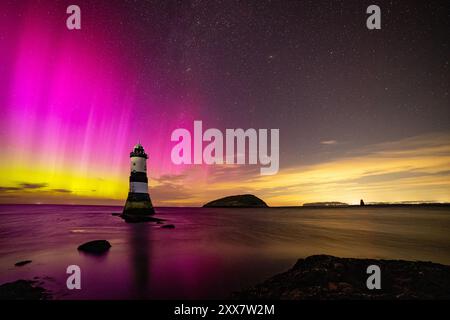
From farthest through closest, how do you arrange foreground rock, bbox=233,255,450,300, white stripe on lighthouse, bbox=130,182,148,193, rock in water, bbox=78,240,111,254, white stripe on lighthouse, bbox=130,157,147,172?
white stripe on lighthouse, bbox=130,182,148,193
white stripe on lighthouse, bbox=130,157,147,172
rock in water, bbox=78,240,111,254
foreground rock, bbox=233,255,450,300

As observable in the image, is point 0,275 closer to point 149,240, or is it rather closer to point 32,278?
point 32,278

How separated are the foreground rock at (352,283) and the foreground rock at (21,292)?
7.62 meters

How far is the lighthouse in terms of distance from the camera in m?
34.6

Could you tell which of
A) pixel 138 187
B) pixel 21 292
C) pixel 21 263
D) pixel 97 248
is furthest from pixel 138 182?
pixel 21 292

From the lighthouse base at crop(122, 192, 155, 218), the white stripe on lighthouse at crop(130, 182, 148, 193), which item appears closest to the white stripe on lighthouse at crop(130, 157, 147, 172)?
the white stripe on lighthouse at crop(130, 182, 148, 193)

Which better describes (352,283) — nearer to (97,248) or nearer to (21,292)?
(21,292)

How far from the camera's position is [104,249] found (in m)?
19.8

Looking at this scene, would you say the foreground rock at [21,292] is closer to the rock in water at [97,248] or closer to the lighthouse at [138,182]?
the rock in water at [97,248]

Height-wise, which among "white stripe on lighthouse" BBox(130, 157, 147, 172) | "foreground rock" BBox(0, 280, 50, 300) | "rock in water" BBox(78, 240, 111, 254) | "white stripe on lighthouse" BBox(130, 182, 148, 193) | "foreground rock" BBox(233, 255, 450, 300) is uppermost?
"white stripe on lighthouse" BBox(130, 157, 147, 172)

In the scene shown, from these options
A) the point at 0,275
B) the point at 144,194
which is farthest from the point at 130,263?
the point at 144,194

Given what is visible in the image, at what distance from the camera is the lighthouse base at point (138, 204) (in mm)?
36500

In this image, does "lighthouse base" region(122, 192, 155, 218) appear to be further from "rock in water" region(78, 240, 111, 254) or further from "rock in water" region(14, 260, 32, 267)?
"rock in water" region(14, 260, 32, 267)
